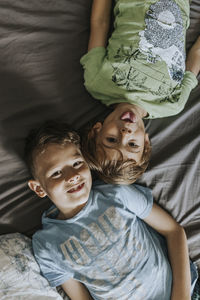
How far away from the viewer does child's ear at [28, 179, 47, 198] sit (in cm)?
99

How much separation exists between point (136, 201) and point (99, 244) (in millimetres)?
201

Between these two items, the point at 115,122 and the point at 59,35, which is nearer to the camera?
the point at 115,122

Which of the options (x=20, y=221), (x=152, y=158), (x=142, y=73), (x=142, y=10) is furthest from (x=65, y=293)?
(x=142, y=10)

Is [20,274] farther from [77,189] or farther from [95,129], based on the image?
[95,129]

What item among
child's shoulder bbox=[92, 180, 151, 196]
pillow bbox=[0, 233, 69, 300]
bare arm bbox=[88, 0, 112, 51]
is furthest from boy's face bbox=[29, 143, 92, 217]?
bare arm bbox=[88, 0, 112, 51]

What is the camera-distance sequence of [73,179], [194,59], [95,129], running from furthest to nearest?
[194,59] → [95,129] → [73,179]

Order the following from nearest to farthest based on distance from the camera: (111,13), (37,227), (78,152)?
(78,152) < (37,227) < (111,13)

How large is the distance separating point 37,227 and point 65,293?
10.5 inches

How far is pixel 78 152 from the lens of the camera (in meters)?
0.96

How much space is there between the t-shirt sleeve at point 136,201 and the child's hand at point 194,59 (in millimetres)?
551

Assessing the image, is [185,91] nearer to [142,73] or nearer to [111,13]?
[142,73]

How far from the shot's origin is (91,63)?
1.05 meters

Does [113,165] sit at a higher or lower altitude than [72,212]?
higher

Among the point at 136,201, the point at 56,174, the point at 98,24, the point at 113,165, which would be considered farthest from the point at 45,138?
the point at 98,24
